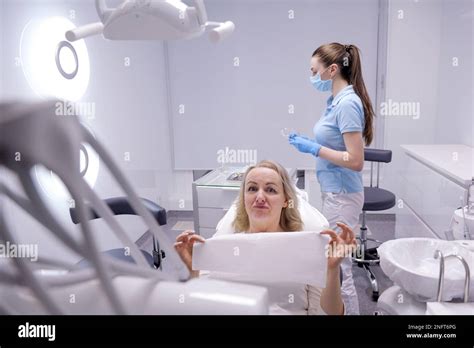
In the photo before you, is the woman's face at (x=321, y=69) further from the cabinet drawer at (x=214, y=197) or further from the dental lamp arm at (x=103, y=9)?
the dental lamp arm at (x=103, y=9)

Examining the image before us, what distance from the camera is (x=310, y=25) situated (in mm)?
1495

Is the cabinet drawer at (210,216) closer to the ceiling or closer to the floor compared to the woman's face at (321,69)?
closer to the floor

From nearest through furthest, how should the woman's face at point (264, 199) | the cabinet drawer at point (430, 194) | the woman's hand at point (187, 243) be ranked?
the woman's hand at point (187, 243), the woman's face at point (264, 199), the cabinet drawer at point (430, 194)

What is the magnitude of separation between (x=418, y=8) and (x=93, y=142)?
6.11 feet

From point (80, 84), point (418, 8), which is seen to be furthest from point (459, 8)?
point (80, 84)

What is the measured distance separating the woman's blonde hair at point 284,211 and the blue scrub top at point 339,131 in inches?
11.6

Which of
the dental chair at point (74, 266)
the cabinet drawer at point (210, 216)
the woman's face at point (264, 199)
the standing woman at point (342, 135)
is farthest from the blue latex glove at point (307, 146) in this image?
the dental chair at point (74, 266)

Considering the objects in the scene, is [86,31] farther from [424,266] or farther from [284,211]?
[424,266]

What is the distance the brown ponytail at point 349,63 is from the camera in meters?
1.14

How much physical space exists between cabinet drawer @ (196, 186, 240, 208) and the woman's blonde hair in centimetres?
67

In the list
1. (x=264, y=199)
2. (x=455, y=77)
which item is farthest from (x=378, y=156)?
(x=264, y=199)

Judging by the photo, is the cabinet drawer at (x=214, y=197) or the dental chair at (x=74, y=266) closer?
the dental chair at (x=74, y=266)

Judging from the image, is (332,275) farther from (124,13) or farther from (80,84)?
(80,84)

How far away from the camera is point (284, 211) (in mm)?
984
